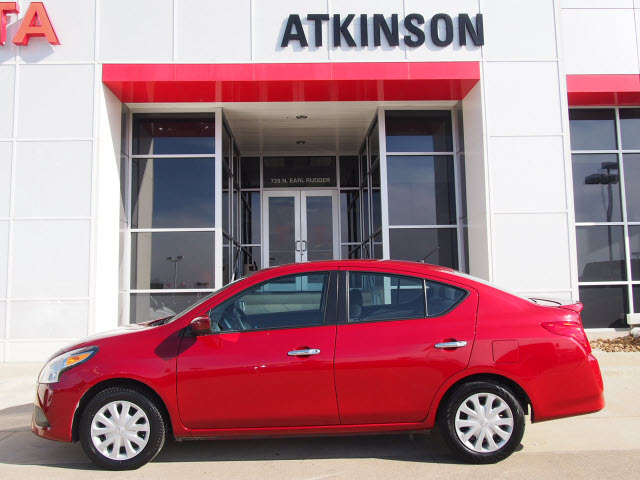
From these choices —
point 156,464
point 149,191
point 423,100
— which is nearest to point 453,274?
point 156,464

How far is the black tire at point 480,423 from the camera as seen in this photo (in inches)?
156

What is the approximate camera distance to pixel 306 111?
1081 cm

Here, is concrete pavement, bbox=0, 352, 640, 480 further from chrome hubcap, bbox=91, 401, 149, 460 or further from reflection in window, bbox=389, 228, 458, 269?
reflection in window, bbox=389, 228, 458, 269

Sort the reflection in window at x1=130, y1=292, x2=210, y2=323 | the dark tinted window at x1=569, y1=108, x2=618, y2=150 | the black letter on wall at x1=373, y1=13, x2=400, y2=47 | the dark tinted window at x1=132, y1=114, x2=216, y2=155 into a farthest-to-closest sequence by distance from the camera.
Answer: the dark tinted window at x1=569, y1=108, x2=618, y2=150 → the dark tinted window at x1=132, y1=114, x2=216, y2=155 → the reflection in window at x1=130, y1=292, x2=210, y2=323 → the black letter on wall at x1=373, y1=13, x2=400, y2=47

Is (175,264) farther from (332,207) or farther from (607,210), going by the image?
(607,210)

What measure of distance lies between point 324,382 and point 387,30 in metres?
6.90

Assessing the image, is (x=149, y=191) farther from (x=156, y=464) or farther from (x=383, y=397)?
(x=383, y=397)

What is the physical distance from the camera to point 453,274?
14.2 ft

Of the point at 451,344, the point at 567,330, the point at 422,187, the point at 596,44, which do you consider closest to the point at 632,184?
the point at 596,44

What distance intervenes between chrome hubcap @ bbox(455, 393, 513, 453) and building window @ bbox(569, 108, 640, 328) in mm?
7174

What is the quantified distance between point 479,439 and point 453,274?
125 centimetres

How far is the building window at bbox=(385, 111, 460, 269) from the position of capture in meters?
10.3

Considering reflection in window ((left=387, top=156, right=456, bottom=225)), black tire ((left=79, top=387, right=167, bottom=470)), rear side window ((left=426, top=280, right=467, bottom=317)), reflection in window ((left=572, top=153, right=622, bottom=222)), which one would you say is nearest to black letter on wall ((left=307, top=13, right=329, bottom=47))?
reflection in window ((left=387, top=156, right=456, bottom=225))

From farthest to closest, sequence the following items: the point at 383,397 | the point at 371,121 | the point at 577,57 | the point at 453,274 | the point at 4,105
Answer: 1. the point at 371,121
2. the point at 577,57
3. the point at 4,105
4. the point at 453,274
5. the point at 383,397
